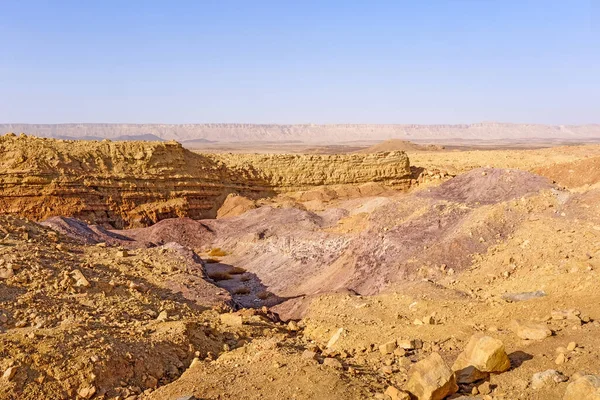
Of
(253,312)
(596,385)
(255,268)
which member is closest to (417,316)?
(253,312)

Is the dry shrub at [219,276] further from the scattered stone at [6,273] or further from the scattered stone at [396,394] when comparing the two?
the scattered stone at [396,394]

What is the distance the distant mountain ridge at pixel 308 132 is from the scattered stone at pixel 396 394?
144 m

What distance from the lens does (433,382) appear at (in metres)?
4.24

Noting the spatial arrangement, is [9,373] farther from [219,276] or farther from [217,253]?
[217,253]

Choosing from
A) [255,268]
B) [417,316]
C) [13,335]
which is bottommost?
[255,268]

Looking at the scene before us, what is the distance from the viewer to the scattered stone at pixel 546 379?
422 cm

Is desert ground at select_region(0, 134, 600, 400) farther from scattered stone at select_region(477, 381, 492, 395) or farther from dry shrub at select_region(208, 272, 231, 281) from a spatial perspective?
dry shrub at select_region(208, 272, 231, 281)

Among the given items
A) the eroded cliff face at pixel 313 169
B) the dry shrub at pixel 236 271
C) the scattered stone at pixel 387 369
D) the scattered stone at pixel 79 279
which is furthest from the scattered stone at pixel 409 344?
the eroded cliff face at pixel 313 169

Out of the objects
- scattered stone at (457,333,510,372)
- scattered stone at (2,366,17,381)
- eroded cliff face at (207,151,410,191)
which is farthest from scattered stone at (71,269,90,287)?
eroded cliff face at (207,151,410,191)

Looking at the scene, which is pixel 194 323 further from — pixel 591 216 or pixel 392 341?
pixel 591 216

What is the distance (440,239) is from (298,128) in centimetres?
15443

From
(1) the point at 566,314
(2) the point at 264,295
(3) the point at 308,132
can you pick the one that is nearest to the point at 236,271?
(2) the point at 264,295

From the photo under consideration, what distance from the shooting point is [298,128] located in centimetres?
16288

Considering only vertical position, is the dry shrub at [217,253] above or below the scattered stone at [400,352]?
below
